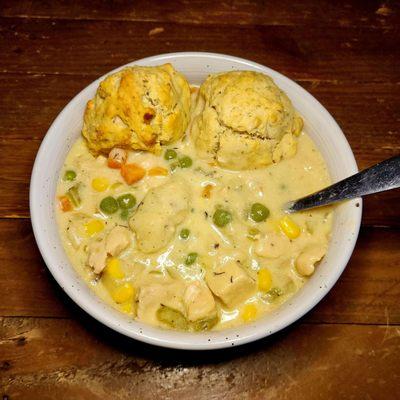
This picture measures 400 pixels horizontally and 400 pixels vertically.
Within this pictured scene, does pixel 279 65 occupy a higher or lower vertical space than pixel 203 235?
higher

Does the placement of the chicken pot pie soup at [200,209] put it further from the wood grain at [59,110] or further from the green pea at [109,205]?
the wood grain at [59,110]

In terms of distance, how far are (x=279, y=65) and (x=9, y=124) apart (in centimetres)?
184

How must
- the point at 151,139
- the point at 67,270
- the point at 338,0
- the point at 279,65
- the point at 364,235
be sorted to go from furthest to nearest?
the point at 338,0, the point at 279,65, the point at 364,235, the point at 151,139, the point at 67,270

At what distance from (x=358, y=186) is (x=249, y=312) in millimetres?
782

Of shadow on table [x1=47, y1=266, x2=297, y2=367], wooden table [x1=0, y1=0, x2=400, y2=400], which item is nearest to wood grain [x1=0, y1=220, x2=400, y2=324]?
wooden table [x1=0, y1=0, x2=400, y2=400]

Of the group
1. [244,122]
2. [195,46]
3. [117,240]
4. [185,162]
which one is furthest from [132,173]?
[195,46]

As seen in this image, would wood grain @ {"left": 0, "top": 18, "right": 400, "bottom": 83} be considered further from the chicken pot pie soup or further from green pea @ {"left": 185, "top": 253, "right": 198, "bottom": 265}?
green pea @ {"left": 185, "top": 253, "right": 198, "bottom": 265}

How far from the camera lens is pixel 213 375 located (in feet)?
9.55

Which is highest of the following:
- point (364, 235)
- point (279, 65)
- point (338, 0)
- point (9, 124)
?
point (338, 0)

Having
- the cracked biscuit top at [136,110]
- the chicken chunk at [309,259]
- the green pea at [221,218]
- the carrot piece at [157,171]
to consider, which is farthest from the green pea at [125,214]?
the chicken chunk at [309,259]

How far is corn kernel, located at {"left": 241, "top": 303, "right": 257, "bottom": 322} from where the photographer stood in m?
2.62

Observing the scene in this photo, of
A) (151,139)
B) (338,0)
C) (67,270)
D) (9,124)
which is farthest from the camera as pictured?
(338,0)

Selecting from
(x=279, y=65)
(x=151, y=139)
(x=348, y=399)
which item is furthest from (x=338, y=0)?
(x=348, y=399)

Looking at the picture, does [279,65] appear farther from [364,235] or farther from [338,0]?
[364,235]
